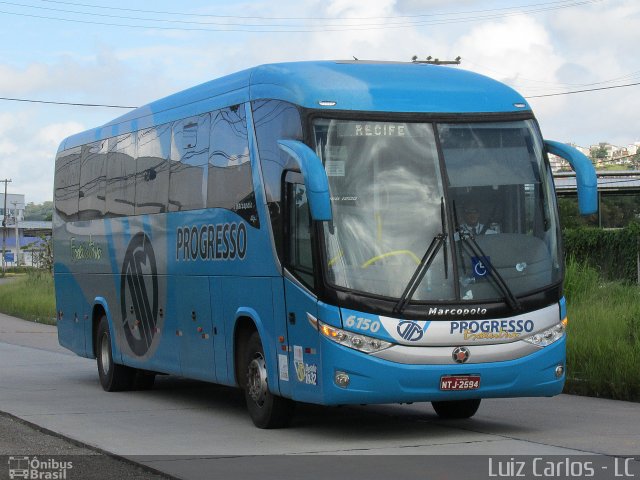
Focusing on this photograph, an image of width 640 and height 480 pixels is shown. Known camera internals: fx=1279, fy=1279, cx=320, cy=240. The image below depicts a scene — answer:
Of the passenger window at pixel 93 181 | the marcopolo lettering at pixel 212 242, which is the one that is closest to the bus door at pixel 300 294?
the marcopolo lettering at pixel 212 242

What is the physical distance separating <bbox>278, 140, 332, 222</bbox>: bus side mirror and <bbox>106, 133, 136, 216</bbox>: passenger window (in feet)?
20.4

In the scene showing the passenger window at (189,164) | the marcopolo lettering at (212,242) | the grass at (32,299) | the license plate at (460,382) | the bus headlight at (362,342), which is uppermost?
the passenger window at (189,164)

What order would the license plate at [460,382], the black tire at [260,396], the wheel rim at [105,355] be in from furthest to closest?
the wheel rim at [105,355] → the black tire at [260,396] → the license plate at [460,382]

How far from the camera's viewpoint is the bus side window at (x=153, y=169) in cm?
1562

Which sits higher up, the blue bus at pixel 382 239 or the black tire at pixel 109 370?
the blue bus at pixel 382 239

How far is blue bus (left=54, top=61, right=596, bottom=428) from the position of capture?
441 inches

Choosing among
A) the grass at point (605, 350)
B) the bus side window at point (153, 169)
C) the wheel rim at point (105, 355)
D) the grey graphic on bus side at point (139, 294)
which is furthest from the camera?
the wheel rim at point (105, 355)

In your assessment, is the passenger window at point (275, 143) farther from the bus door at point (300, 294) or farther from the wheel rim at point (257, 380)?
the wheel rim at point (257, 380)

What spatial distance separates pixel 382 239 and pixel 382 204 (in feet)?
1.10

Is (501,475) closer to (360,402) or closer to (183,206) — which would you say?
(360,402)

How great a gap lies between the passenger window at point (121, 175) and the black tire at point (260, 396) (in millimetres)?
4463

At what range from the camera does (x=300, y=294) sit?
11.6 m

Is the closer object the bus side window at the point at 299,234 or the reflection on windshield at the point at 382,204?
the reflection on windshield at the point at 382,204

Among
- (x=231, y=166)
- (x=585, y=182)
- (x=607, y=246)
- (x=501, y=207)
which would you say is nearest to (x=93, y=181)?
(x=231, y=166)
